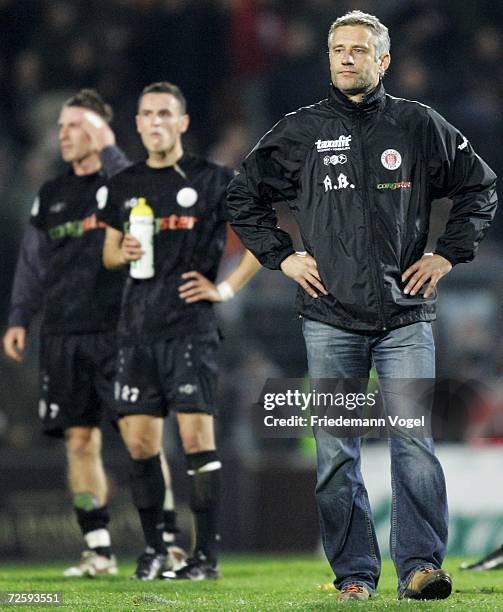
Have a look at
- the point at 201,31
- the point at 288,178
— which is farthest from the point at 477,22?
the point at 288,178

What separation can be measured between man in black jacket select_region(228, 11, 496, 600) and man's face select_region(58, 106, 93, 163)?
2482 mm

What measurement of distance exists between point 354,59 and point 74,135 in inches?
108

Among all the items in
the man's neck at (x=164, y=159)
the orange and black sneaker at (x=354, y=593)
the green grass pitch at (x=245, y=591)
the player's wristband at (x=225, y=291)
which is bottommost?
the green grass pitch at (x=245, y=591)

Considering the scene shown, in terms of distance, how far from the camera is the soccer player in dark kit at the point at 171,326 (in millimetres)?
6645

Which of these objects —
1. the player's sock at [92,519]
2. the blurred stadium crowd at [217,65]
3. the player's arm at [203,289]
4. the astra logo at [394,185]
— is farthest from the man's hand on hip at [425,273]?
the blurred stadium crowd at [217,65]

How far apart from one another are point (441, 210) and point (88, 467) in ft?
8.45

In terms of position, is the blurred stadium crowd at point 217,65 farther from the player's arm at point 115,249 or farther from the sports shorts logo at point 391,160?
the sports shorts logo at point 391,160

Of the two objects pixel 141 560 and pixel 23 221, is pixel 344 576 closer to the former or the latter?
pixel 141 560

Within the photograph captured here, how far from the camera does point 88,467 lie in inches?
292

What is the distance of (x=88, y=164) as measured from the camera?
762cm

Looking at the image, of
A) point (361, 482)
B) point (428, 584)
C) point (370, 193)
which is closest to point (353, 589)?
point (428, 584)

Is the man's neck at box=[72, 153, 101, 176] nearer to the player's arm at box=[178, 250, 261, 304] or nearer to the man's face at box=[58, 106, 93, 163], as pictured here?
the man's face at box=[58, 106, 93, 163]

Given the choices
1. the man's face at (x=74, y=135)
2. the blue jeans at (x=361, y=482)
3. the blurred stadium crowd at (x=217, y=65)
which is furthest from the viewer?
the blurred stadium crowd at (x=217, y=65)

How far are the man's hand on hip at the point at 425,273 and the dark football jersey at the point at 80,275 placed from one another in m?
2.63
